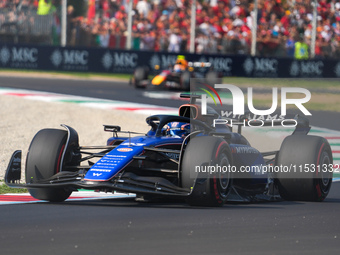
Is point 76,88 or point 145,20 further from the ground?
point 145,20

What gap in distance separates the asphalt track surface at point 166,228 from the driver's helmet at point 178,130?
73 centimetres

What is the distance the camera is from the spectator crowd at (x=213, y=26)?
2841 centimetres

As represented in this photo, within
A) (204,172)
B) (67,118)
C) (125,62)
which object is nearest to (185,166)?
(204,172)

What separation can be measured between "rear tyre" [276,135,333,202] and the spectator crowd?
2052 cm

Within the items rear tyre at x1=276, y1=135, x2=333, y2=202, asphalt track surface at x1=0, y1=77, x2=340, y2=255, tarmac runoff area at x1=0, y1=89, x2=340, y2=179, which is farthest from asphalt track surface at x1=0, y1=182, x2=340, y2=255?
tarmac runoff area at x1=0, y1=89, x2=340, y2=179

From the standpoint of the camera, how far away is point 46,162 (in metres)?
7.27

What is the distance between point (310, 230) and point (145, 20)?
23177mm

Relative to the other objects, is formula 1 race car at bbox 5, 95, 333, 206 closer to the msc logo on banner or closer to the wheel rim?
the wheel rim

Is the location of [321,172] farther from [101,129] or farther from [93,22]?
[93,22]

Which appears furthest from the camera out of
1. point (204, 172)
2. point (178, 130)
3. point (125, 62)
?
point (125, 62)

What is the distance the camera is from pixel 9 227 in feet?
19.0

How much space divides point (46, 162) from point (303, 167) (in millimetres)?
2525

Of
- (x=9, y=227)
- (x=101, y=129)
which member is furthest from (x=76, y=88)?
(x=9, y=227)

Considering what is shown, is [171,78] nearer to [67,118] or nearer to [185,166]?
[67,118]
